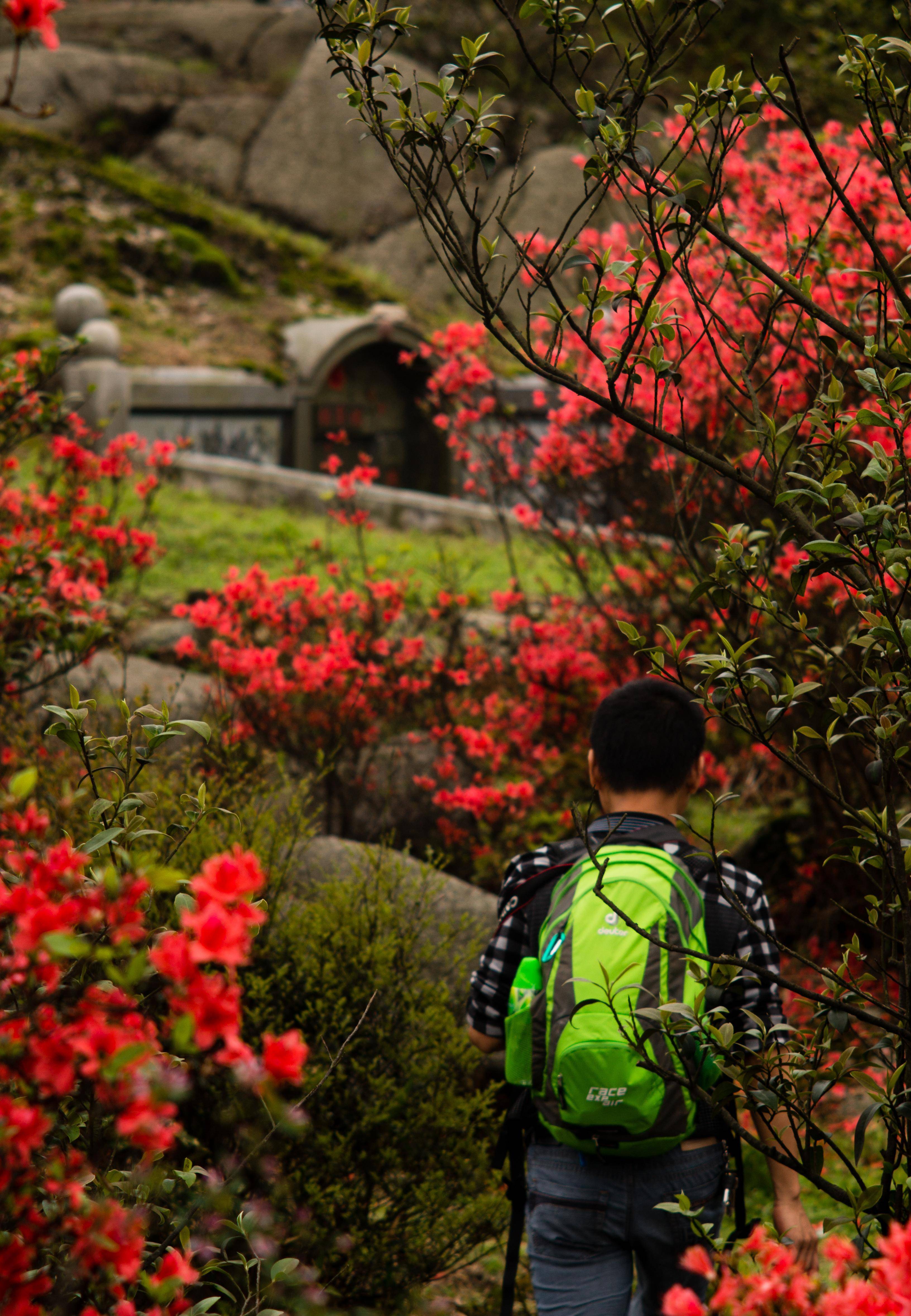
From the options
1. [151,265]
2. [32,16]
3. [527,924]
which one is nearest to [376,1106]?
[527,924]

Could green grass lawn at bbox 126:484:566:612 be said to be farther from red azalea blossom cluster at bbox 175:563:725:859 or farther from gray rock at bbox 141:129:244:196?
gray rock at bbox 141:129:244:196

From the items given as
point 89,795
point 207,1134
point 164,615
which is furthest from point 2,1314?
point 164,615

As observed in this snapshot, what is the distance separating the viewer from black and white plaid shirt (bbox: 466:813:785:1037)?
207 centimetres

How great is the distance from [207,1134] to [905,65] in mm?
2959

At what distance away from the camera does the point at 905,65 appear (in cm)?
228

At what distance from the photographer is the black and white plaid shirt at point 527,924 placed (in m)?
2.07

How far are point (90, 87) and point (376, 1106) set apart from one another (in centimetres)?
2506

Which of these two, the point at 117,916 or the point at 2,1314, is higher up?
the point at 117,916

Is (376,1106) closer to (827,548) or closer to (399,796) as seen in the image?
(827,548)

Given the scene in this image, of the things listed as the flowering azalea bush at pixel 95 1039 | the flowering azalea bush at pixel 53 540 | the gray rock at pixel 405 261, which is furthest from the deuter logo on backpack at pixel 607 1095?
the gray rock at pixel 405 261

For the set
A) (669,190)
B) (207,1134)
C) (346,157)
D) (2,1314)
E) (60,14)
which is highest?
(60,14)

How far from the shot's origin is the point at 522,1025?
6.38ft

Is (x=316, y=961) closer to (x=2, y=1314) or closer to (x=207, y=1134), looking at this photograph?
(x=207, y=1134)

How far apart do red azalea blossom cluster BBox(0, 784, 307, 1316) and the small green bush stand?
1.59 m
